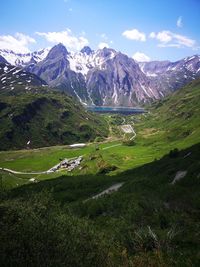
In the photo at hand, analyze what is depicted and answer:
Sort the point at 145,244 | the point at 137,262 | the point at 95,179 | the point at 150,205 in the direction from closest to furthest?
the point at 137,262, the point at 145,244, the point at 150,205, the point at 95,179

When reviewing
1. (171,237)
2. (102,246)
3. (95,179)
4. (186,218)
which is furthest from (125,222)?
(95,179)

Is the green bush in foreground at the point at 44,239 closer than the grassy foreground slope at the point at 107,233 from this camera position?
Yes

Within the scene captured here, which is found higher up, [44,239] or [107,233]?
[44,239]

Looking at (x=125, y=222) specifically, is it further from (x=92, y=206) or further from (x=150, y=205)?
(x=92, y=206)

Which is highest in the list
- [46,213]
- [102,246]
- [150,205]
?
[46,213]

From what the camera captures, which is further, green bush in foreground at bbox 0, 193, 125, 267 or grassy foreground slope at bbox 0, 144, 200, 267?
grassy foreground slope at bbox 0, 144, 200, 267

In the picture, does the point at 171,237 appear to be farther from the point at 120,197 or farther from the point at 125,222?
the point at 120,197

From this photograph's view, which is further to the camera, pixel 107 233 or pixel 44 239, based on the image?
pixel 107 233

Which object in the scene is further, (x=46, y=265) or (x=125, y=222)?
(x=125, y=222)

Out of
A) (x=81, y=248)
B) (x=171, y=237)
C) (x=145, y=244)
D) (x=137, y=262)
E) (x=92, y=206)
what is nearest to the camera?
(x=137, y=262)

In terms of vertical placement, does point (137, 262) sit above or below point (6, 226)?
below
